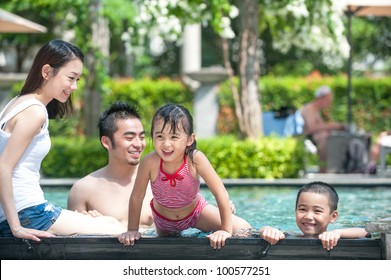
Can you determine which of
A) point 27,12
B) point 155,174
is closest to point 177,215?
point 155,174

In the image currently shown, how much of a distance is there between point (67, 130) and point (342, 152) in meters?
7.93

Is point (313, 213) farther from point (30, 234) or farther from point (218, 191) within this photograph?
point (30, 234)

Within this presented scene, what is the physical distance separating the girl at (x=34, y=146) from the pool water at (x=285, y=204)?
166 centimetres

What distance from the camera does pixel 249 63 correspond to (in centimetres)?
1282

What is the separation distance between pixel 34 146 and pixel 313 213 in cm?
150

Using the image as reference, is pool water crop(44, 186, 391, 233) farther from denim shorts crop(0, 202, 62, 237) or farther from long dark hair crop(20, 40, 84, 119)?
long dark hair crop(20, 40, 84, 119)

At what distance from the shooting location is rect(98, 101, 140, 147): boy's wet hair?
558 cm

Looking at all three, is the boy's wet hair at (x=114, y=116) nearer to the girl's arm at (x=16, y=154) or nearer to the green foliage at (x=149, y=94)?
the girl's arm at (x=16, y=154)

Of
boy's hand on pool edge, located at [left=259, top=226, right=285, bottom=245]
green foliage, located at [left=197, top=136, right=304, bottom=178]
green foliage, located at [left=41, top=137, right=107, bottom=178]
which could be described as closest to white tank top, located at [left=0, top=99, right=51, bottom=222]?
boy's hand on pool edge, located at [left=259, top=226, right=285, bottom=245]

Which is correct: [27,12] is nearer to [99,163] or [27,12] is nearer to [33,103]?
[99,163]

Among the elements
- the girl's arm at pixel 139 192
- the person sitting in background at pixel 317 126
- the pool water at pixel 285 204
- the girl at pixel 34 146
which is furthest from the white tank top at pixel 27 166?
the person sitting in background at pixel 317 126

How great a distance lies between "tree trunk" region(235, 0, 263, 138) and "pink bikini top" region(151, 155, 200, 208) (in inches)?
318

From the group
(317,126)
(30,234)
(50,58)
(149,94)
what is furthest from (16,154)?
(149,94)

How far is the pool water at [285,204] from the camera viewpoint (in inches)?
267
